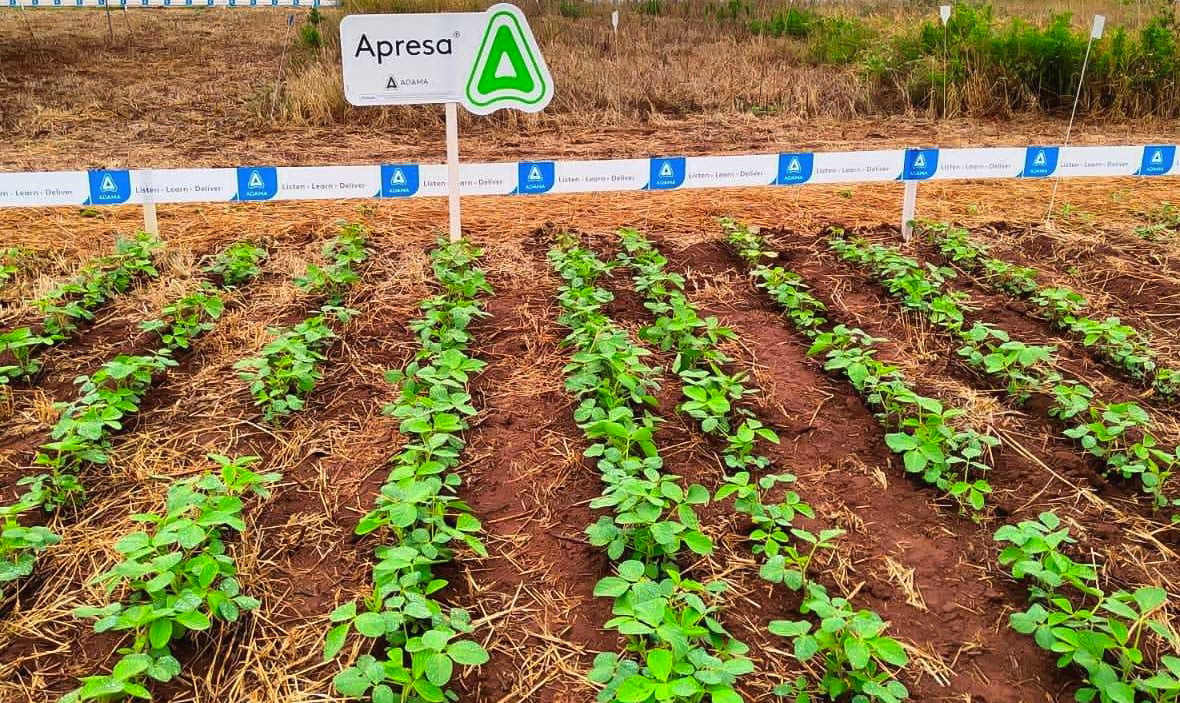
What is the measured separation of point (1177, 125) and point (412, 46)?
7942 millimetres

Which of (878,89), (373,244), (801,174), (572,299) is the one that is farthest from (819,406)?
(878,89)

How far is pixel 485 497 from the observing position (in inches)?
136

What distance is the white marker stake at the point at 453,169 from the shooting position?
560 cm

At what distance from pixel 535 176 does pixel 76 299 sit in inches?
103

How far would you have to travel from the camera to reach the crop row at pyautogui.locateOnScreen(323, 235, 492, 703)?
242cm

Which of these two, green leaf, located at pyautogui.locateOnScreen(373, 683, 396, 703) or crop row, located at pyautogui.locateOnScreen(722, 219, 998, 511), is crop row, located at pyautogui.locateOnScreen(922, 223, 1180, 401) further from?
green leaf, located at pyautogui.locateOnScreen(373, 683, 396, 703)

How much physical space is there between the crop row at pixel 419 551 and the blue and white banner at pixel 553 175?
6.04 ft

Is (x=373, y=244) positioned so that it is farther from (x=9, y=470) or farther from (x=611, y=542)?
(x=611, y=542)

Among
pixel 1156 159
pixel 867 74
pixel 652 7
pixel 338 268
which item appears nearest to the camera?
pixel 338 268

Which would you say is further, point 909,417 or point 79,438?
point 909,417

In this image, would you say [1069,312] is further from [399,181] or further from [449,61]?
[399,181]

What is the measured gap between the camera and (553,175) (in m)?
5.96

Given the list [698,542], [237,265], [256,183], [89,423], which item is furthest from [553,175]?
[698,542]

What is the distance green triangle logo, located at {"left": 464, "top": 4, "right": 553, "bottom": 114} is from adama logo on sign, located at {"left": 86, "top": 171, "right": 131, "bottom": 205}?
6.62ft
